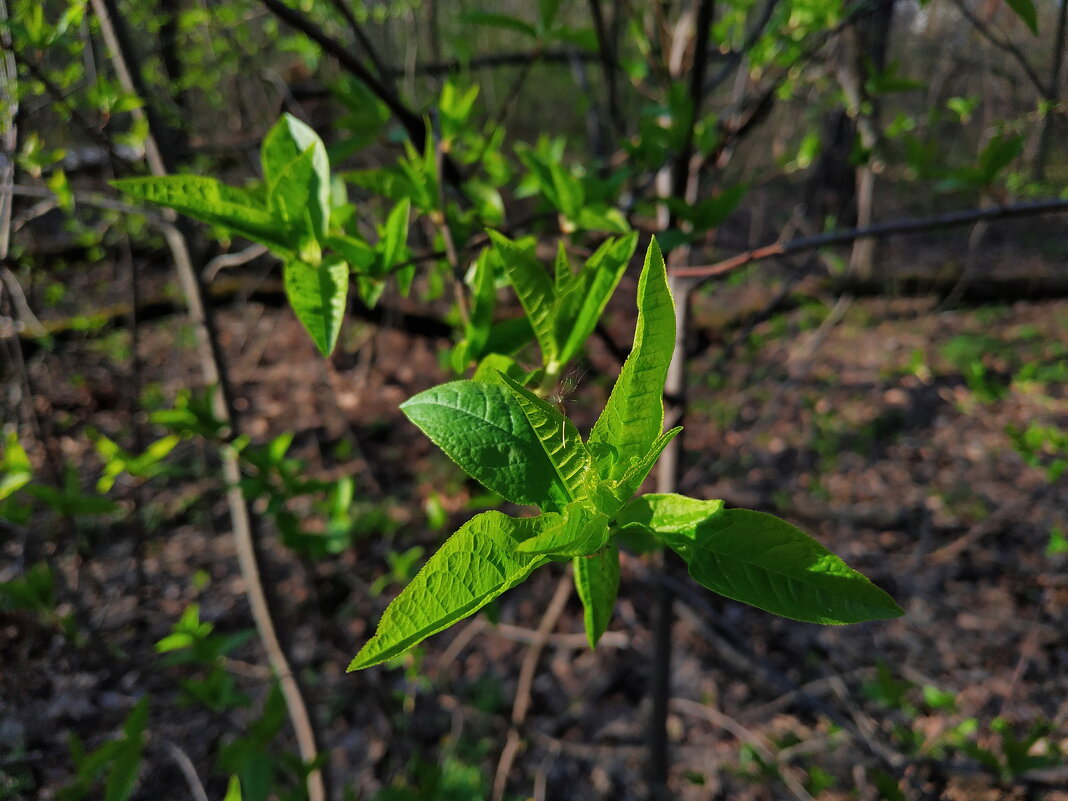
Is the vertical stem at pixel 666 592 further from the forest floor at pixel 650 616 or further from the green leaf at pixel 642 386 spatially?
the green leaf at pixel 642 386

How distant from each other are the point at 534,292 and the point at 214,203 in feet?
1.35

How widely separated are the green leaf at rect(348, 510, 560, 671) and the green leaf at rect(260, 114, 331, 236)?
49 cm

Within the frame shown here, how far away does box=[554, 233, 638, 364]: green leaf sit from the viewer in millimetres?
726

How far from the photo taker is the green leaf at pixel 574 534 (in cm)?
48

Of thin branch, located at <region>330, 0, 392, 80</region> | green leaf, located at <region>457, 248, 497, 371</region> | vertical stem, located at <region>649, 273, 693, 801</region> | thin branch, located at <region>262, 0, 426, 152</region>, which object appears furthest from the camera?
vertical stem, located at <region>649, 273, 693, 801</region>

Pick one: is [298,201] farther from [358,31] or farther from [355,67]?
[358,31]

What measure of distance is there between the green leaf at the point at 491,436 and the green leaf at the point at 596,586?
99 mm

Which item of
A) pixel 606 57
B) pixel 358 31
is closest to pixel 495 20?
pixel 358 31

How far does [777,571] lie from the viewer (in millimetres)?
525

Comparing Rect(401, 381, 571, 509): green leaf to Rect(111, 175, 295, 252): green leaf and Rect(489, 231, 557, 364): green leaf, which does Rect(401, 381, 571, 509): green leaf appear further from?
Rect(111, 175, 295, 252): green leaf

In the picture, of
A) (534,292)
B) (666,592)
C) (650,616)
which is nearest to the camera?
(534,292)

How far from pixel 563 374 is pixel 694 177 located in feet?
3.97

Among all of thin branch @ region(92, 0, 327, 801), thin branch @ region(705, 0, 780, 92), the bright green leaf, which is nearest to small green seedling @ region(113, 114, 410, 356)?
the bright green leaf

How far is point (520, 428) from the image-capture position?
23.0 inches
